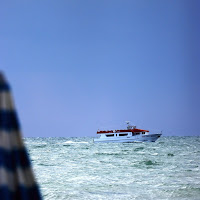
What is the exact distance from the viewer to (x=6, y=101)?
1264mm

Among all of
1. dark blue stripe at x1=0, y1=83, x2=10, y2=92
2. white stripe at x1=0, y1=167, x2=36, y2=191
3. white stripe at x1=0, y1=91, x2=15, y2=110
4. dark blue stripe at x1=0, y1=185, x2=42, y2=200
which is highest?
dark blue stripe at x1=0, y1=83, x2=10, y2=92

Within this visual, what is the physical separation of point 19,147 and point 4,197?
18cm

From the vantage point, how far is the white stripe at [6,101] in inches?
49.6

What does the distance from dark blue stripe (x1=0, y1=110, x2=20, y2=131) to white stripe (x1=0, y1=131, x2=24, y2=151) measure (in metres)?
0.02

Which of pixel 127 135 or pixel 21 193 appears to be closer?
pixel 21 193

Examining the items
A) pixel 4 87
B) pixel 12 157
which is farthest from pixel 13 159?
pixel 4 87

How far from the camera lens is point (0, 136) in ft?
4.07

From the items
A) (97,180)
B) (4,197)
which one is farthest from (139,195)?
(4,197)

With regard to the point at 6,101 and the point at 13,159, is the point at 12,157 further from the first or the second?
the point at 6,101

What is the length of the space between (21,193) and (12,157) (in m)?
0.13

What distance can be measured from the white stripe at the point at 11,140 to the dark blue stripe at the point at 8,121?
18 millimetres

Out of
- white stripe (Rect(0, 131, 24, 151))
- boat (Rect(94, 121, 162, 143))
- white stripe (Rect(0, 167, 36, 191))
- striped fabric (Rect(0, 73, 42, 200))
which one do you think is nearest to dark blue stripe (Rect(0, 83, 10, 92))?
striped fabric (Rect(0, 73, 42, 200))

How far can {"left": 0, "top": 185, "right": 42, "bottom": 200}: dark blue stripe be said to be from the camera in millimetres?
1220

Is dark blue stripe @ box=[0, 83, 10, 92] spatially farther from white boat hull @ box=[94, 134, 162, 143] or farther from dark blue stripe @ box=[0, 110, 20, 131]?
white boat hull @ box=[94, 134, 162, 143]
